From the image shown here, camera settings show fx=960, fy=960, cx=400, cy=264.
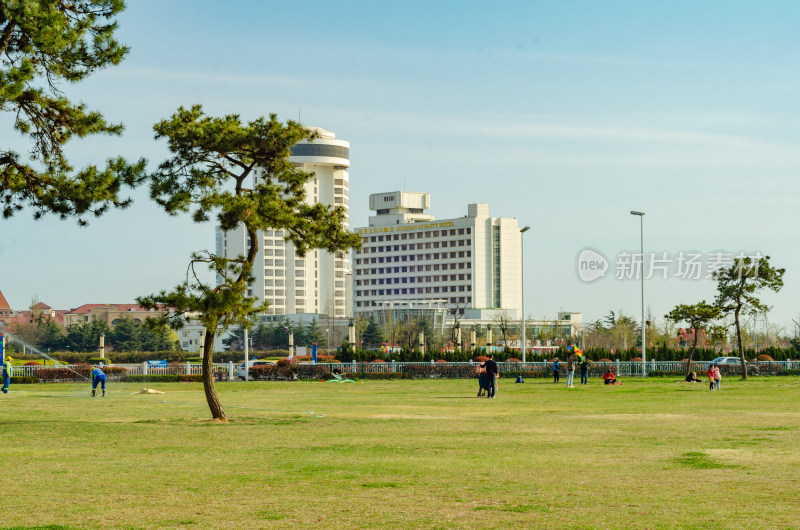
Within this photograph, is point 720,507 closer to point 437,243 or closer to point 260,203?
point 260,203

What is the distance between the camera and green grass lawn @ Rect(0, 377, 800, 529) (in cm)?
1081

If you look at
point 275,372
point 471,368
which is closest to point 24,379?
point 275,372

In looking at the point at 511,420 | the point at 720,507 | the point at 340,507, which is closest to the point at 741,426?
the point at 511,420

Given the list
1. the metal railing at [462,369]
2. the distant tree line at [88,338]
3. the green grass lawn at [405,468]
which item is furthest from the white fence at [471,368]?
the distant tree line at [88,338]

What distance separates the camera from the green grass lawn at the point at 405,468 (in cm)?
1081

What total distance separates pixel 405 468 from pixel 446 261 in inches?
6925

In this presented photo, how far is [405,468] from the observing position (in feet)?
49.2

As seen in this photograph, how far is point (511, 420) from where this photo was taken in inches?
982

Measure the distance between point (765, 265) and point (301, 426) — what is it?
37.0 metres

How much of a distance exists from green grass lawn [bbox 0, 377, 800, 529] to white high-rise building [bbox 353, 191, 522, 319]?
15681 cm

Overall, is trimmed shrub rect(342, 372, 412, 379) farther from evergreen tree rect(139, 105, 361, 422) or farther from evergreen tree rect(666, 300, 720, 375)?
evergreen tree rect(139, 105, 361, 422)

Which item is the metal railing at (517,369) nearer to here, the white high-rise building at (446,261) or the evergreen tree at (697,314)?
the evergreen tree at (697,314)

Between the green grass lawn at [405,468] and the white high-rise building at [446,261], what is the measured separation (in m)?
157

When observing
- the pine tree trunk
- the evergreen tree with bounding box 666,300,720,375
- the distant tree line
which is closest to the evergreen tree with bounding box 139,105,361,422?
the pine tree trunk
